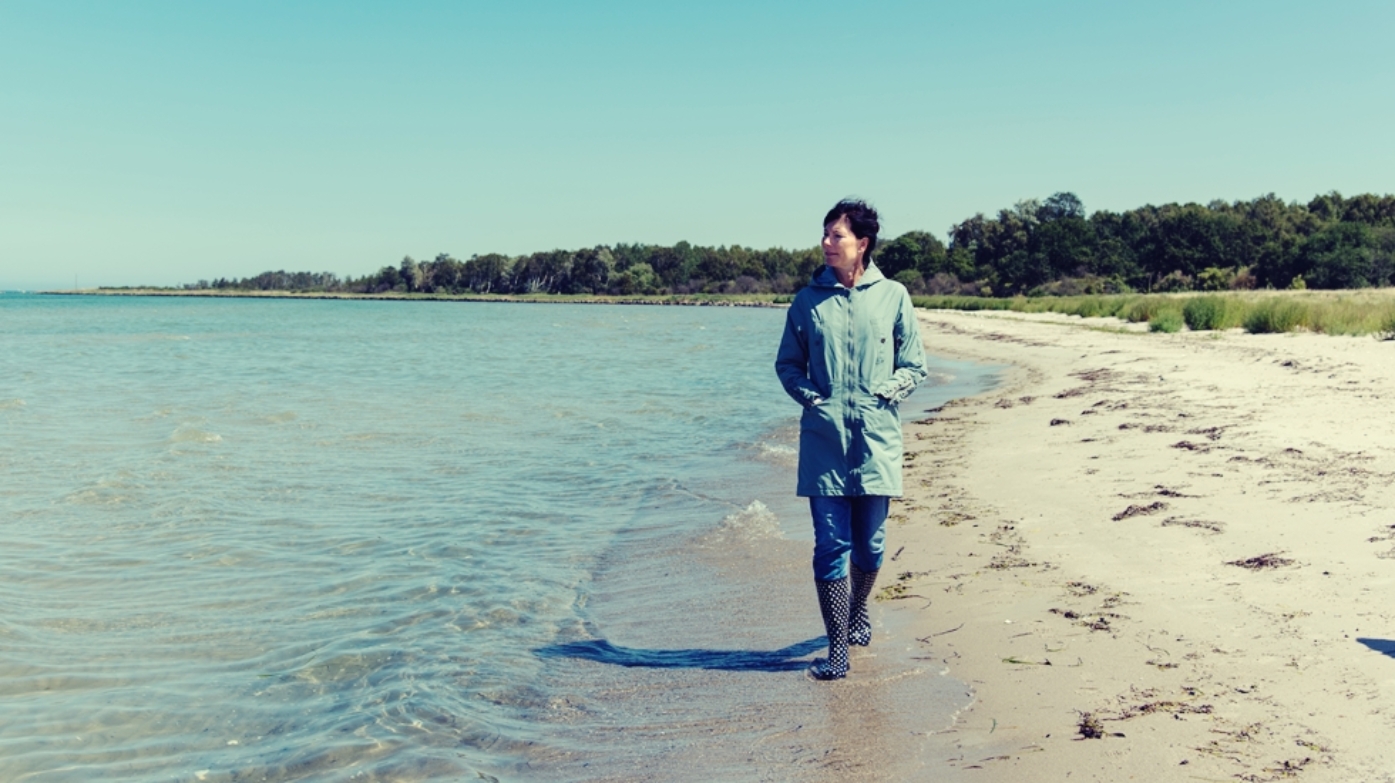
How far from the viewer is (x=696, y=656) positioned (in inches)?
193

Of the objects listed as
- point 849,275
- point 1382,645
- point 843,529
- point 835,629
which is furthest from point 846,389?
point 1382,645

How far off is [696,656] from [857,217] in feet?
7.33

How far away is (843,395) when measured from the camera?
13.9 ft

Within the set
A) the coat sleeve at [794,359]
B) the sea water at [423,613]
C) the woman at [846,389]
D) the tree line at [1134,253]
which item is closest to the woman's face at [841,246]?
the woman at [846,389]

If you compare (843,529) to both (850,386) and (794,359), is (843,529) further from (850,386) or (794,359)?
(794,359)

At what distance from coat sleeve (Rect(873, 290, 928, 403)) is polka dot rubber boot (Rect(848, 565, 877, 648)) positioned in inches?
33.8

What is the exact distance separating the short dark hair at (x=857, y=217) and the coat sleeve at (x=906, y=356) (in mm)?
319

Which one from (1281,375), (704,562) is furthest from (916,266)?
(704,562)

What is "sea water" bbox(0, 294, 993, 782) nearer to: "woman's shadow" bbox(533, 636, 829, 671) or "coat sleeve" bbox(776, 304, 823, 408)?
"woman's shadow" bbox(533, 636, 829, 671)

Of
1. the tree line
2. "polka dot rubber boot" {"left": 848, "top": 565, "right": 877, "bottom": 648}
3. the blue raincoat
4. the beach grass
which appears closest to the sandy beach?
"polka dot rubber boot" {"left": 848, "top": 565, "right": 877, "bottom": 648}

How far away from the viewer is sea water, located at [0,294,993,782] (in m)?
3.88

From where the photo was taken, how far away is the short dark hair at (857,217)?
437 cm

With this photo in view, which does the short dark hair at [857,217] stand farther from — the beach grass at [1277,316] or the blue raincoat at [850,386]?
the beach grass at [1277,316]

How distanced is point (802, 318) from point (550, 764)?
2.06 metres
